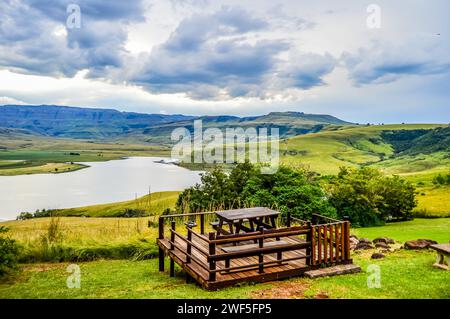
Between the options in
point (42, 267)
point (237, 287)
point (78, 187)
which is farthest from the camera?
point (78, 187)

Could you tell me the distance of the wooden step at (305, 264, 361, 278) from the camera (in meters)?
11.0

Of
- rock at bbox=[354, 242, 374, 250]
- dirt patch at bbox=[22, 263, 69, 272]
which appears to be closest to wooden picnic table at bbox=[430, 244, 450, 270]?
rock at bbox=[354, 242, 374, 250]

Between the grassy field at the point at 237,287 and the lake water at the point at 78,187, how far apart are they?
2636 inches

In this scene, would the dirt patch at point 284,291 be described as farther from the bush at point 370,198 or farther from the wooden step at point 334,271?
the bush at point 370,198

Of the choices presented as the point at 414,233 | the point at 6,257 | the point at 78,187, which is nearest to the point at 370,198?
the point at 414,233

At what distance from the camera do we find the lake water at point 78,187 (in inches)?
3693

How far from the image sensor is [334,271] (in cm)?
1118

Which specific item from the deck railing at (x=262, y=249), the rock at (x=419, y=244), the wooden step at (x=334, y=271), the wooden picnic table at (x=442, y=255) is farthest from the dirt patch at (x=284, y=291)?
the rock at (x=419, y=244)

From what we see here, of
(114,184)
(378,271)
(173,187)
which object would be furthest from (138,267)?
(114,184)

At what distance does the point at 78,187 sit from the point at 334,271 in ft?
396

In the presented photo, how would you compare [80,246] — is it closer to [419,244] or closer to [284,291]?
[284,291]
